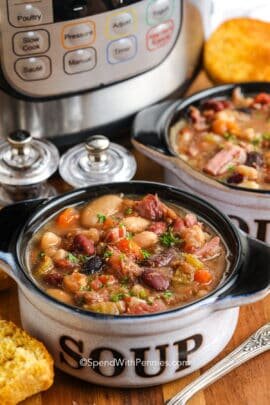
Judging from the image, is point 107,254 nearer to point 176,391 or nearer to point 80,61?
point 176,391

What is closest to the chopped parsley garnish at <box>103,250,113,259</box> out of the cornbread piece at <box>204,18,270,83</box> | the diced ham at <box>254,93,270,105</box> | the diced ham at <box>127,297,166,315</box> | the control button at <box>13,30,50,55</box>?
the diced ham at <box>127,297,166,315</box>

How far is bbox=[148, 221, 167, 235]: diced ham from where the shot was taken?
1497 mm

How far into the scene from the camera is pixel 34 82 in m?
1.70

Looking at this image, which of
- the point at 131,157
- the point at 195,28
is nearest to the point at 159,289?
the point at 131,157

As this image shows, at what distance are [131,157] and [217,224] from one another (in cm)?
32

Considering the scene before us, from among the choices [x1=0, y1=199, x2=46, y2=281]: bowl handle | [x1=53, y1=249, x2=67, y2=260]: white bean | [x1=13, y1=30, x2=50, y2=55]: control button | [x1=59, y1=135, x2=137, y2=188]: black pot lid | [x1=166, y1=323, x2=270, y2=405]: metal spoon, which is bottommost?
[x1=166, y1=323, x2=270, y2=405]: metal spoon

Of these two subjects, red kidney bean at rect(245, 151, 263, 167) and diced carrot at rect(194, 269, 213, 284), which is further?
red kidney bean at rect(245, 151, 263, 167)

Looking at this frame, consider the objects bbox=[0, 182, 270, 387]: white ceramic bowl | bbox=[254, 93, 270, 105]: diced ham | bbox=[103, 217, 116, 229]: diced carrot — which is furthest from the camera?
bbox=[254, 93, 270, 105]: diced ham

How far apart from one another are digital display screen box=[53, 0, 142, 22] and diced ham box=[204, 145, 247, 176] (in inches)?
13.4

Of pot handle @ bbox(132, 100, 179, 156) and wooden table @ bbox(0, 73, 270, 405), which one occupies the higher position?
pot handle @ bbox(132, 100, 179, 156)

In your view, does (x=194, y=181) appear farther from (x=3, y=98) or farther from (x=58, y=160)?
(x=3, y=98)

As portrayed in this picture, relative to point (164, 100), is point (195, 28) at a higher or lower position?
higher

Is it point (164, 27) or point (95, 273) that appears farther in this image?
point (164, 27)

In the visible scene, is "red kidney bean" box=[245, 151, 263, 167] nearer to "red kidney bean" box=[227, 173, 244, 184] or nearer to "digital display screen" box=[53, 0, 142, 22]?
"red kidney bean" box=[227, 173, 244, 184]
